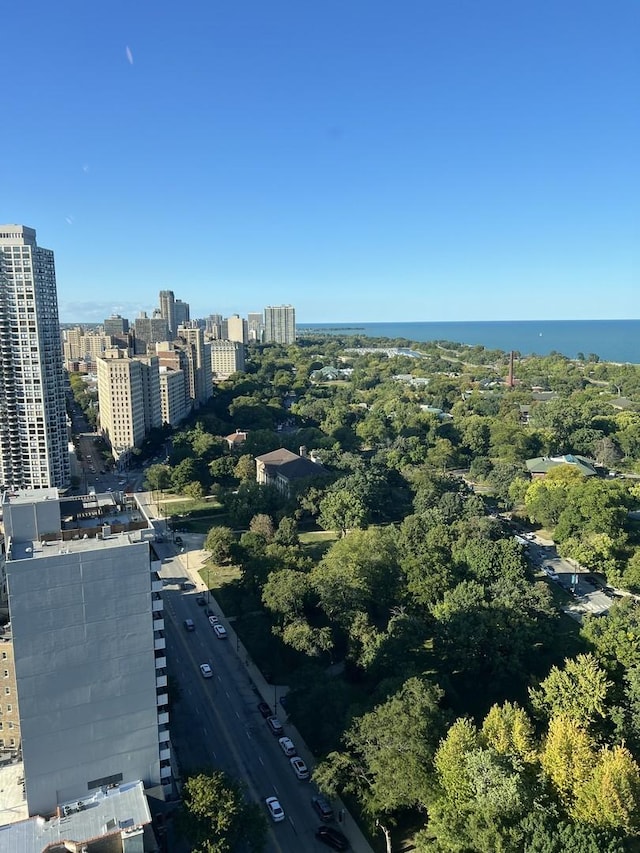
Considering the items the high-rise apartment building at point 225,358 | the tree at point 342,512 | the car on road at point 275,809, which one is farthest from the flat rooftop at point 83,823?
the high-rise apartment building at point 225,358

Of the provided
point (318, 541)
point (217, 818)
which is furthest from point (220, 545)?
point (217, 818)

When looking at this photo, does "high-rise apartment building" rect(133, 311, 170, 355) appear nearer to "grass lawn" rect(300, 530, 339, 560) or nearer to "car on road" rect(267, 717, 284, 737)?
"grass lawn" rect(300, 530, 339, 560)

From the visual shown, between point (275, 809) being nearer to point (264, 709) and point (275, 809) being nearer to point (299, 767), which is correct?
point (299, 767)

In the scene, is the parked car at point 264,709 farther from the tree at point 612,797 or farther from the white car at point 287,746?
the tree at point 612,797

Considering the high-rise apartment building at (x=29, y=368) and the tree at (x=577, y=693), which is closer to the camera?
the tree at (x=577, y=693)

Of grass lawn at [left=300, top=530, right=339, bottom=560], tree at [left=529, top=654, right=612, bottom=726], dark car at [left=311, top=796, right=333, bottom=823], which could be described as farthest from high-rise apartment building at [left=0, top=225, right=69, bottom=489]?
tree at [left=529, top=654, right=612, bottom=726]

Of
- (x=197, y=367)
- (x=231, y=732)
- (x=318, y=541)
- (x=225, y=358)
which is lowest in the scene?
(x=231, y=732)
